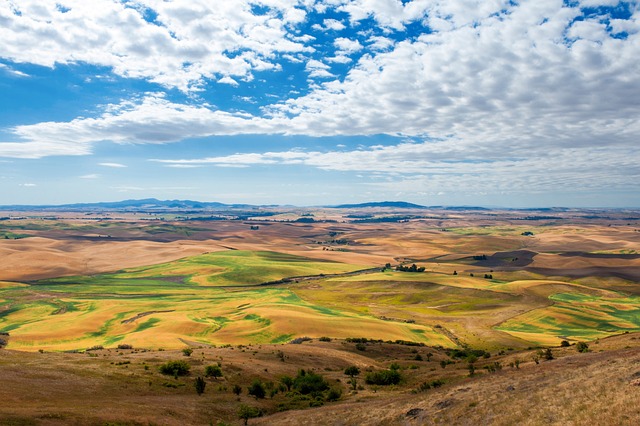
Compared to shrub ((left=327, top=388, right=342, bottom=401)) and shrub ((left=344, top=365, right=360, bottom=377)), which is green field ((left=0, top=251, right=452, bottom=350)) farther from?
shrub ((left=327, top=388, right=342, bottom=401))

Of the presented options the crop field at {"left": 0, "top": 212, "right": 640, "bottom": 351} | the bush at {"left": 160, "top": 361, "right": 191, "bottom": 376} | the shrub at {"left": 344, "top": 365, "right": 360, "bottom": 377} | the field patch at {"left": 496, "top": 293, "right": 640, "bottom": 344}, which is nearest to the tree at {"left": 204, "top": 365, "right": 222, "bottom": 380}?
the bush at {"left": 160, "top": 361, "right": 191, "bottom": 376}

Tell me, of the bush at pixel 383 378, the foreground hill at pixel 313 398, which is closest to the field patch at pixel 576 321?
the foreground hill at pixel 313 398

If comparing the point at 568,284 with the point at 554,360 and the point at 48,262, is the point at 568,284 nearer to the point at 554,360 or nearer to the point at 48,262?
the point at 554,360

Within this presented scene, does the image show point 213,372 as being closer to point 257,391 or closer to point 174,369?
point 174,369

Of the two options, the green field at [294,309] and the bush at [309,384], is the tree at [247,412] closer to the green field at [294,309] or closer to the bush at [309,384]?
the bush at [309,384]

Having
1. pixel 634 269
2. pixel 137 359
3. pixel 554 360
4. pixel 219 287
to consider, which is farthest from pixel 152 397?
pixel 634 269

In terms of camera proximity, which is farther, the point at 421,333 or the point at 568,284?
the point at 568,284

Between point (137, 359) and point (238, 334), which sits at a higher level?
point (137, 359)

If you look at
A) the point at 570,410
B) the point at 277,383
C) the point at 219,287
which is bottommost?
the point at 219,287
